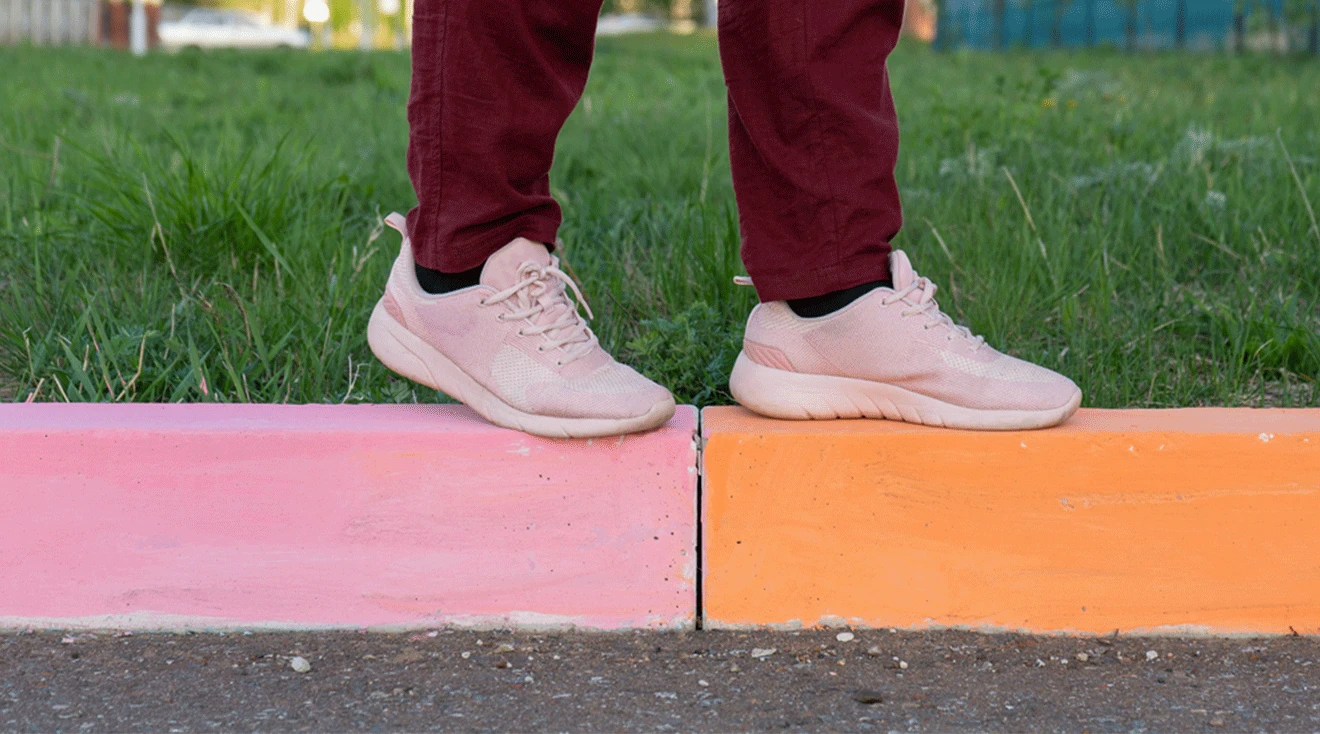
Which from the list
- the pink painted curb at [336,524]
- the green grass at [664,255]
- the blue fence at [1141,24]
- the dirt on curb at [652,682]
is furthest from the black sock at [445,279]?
the blue fence at [1141,24]

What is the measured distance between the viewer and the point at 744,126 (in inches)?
64.1

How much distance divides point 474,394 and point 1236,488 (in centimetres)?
100

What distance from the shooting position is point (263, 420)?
161 centimetres

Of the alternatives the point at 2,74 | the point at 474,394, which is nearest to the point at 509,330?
the point at 474,394

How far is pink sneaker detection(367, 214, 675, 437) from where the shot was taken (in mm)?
1560

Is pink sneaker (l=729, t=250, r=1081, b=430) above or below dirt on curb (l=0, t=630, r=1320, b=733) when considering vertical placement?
above

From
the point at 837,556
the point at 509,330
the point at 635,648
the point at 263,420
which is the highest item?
the point at 509,330

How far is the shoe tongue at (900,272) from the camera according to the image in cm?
165

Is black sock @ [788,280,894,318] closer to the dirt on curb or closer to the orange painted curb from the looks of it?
the orange painted curb

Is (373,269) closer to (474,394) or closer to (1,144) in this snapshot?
(474,394)

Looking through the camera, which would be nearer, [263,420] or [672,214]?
[263,420]

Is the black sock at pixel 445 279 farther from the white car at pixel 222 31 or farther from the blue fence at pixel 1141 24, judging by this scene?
the white car at pixel 222 31

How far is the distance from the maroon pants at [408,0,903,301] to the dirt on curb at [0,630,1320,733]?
49 cm

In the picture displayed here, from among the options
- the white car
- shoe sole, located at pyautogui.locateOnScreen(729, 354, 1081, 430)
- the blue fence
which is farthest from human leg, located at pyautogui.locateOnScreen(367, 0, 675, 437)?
the white car
